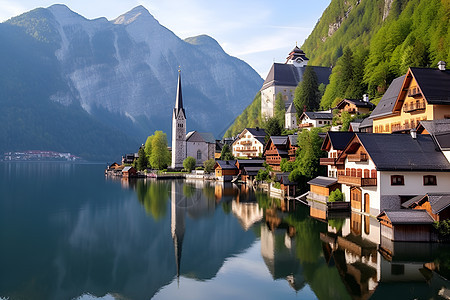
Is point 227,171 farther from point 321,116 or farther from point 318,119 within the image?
point 321,116

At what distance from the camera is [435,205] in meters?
27.2

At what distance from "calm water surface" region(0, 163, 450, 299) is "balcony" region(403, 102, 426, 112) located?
49.3 ft

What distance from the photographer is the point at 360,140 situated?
1400 inches

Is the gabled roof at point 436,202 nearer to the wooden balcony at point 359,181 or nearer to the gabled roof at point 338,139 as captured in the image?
the wooden balcony at point 359,181

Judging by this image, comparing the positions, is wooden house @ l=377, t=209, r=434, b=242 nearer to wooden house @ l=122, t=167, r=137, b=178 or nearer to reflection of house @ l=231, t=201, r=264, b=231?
reflection of house @ l=231, t=201, r=264, b=231

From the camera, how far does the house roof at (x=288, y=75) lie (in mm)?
132000

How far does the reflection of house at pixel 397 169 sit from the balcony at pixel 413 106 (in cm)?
769

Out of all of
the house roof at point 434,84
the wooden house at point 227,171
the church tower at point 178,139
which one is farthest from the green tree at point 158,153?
the house roof at point 434,84

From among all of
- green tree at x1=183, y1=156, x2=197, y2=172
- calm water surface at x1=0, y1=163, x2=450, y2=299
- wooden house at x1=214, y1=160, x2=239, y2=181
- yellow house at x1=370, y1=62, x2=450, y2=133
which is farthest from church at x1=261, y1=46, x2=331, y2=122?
calm water surface at x1=0, y1=163, x2=450, y2=299

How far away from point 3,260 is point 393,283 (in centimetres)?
2369

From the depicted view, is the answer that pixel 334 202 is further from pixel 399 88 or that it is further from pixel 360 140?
pixel 399 88

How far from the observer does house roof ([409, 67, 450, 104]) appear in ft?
136

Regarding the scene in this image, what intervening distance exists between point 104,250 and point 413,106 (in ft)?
117

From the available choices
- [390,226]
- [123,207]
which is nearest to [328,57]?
[123,207]
